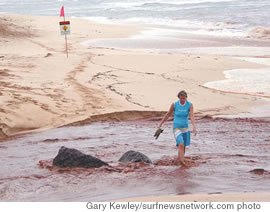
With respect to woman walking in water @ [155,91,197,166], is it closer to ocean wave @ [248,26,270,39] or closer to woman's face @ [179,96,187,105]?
woman's face @ [179,96,187,105]

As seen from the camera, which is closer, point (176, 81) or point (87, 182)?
point (87, 182)

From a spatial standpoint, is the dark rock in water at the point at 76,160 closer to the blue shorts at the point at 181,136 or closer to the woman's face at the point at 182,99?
the blue shorts at the point at 181,136

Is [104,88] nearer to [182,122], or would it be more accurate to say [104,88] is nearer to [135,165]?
[182,122]

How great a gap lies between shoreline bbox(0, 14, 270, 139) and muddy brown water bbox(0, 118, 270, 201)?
871mm

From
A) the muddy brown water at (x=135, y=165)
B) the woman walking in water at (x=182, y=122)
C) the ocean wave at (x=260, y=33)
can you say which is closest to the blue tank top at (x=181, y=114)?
the woman walking in water at (x=182, y=122)

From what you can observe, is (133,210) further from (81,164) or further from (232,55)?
(232,55)

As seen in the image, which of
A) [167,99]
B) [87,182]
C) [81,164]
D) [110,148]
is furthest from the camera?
[167,99]

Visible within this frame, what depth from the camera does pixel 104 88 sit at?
14641 millimetres

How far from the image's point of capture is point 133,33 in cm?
3291

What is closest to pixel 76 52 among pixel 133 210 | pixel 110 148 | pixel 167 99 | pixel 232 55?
pixel 232 55

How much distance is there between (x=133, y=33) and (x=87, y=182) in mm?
26525

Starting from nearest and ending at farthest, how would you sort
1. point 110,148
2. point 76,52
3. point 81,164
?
point 81,164 → point 110,148 → point 76,52

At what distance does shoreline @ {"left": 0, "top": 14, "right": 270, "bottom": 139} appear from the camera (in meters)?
11.9

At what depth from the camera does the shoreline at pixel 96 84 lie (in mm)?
11852
